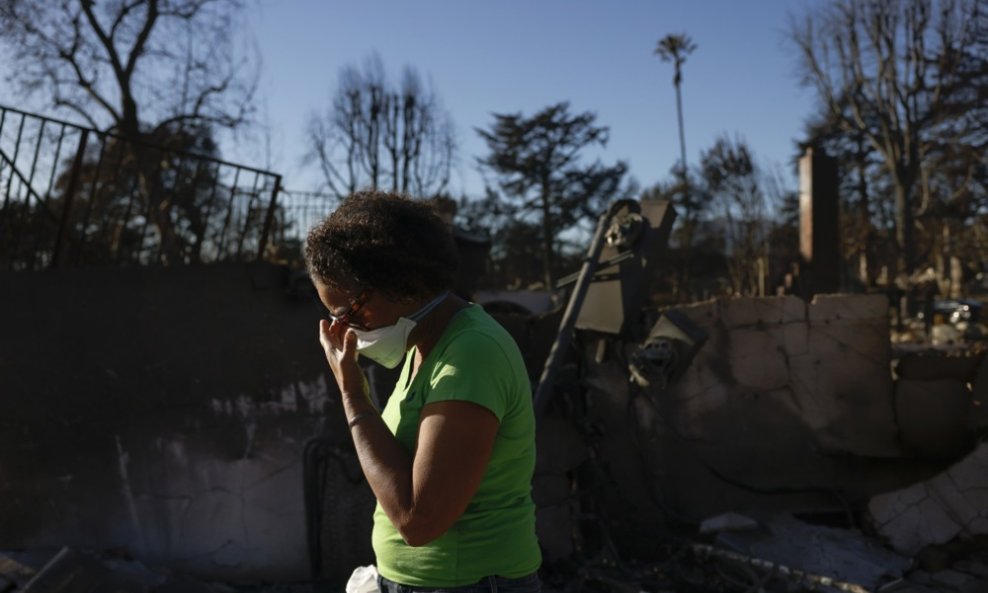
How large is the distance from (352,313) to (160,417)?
11.7 ft

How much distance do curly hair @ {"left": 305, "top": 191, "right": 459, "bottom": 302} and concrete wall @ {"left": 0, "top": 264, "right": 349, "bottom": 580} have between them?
331cm

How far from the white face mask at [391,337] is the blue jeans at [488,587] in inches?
16.9

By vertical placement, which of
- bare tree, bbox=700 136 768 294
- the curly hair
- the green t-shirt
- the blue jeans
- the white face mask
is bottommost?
the blue jeans

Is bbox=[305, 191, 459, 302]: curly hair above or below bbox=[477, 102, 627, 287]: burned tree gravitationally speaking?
below

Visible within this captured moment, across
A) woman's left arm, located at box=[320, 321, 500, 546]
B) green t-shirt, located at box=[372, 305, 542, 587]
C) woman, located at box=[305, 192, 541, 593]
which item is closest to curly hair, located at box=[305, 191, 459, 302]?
woman, located at box=[305, 192, 541, 593]

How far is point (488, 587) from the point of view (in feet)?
5.24

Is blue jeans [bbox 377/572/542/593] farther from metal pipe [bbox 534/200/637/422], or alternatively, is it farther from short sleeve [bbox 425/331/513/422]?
metal pipe [bbox 534/200/637/422]

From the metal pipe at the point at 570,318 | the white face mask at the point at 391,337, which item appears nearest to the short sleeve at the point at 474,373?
the white face mask at the point at 391,337

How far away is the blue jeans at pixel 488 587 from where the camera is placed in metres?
1.58

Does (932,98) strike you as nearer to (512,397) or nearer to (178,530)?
(178,530)

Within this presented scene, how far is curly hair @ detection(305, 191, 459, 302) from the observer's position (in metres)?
1.65

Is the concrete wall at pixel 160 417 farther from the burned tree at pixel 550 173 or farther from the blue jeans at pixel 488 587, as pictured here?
the burned tree at pixel 550 173

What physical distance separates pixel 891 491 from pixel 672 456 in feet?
4.12

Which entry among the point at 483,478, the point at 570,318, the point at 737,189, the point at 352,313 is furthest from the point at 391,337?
the point at 737,189
